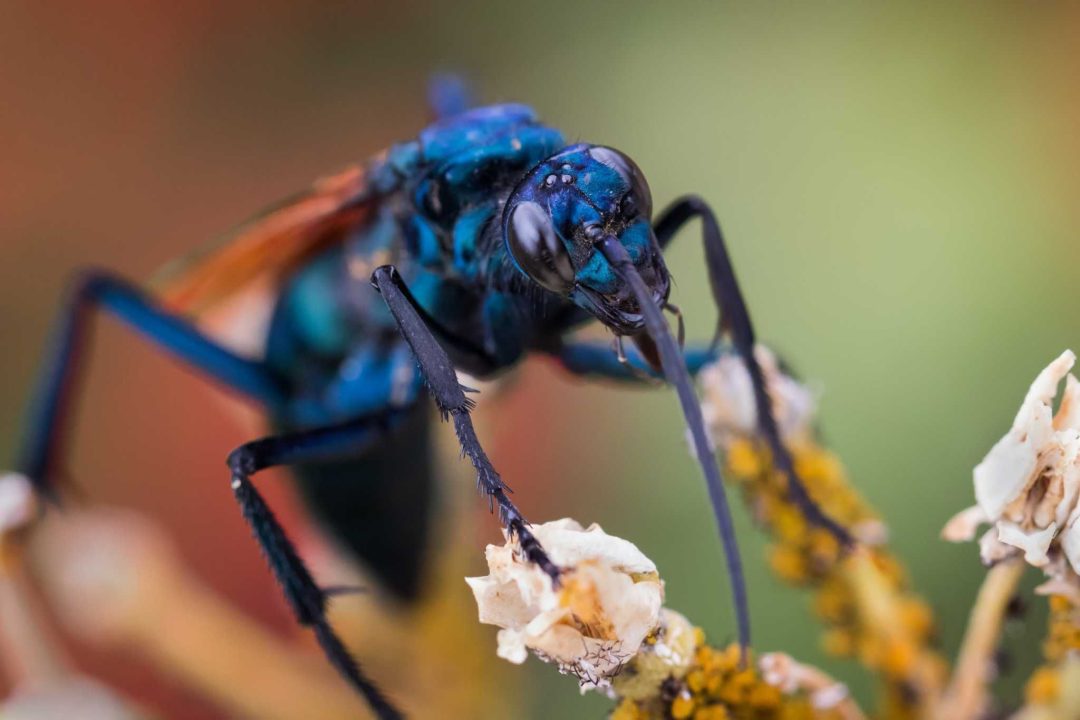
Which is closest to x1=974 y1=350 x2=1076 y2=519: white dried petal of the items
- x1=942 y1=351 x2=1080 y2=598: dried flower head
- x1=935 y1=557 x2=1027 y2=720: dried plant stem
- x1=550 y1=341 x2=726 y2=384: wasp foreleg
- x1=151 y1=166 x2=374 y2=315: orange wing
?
x1=942 y1=351 x2=1080 y2=598: dried flower head

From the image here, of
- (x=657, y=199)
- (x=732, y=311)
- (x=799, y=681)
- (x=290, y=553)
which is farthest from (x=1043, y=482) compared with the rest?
(x=657, y=199)

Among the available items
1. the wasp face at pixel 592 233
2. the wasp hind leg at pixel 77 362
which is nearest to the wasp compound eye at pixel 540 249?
the wasp face at pixel 592 233

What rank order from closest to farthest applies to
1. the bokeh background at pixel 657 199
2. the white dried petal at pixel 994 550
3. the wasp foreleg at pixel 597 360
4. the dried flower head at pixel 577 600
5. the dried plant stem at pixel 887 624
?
the dried flower head at pixel 577 600, the white dried petal at pixel 994 550, the dried plant stem at pixel 887 624, the wasp foreleg at pixel 597 360, the bokeh background at pixel 657 199

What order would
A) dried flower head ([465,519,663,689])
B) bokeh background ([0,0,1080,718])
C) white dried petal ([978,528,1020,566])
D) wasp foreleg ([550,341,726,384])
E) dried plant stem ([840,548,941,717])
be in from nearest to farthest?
dried flower head ([465,519,663,689]) → white dried petal ([978,528,1020,566]) → dried plant stem ([840,548,941,717]) → wasp foreleg ([550,341,726,384]) → bokeh background ([0,0,1080,718])

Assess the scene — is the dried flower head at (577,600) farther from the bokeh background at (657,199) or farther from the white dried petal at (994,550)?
the bokeh background at (657,199)

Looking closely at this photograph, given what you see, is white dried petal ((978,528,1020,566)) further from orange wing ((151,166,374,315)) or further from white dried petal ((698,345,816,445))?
orange wing ((151,166,374,315))

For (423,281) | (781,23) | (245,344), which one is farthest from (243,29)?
(423,281)

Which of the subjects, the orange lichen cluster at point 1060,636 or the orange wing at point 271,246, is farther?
the orange wing at point 271,246
